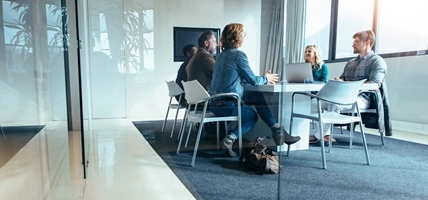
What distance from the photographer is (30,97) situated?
4.05 feet

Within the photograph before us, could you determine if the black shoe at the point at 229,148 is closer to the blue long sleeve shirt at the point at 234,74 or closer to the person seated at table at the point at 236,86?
the person seated at table at the point at 236,86

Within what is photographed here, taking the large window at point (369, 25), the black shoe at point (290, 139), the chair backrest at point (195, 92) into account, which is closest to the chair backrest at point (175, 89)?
the chair backrest at point (195, 92)

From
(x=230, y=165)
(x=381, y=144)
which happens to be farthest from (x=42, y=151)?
(x=381, y=144)

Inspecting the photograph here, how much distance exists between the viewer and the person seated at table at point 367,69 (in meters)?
2.95

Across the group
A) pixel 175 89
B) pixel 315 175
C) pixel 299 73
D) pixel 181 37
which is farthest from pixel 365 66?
pixel 181 37

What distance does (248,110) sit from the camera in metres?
2.67

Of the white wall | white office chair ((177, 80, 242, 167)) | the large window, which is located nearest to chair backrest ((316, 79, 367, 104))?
white office chair ((177, 80, 242, 167))

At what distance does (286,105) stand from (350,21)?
2975 mm

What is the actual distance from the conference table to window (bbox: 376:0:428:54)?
5.37 ft

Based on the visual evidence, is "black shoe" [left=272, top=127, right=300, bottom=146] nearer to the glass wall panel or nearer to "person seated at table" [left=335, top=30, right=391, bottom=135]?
"person seated at table" [left=335, top=30, right=391, bottom=135]

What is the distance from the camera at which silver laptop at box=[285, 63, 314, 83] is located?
2.97 metres

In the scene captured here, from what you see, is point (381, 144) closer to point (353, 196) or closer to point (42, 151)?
Result: point (353, 196)

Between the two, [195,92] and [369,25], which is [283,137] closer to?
[195,92]

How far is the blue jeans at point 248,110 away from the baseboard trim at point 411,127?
7.53ft
